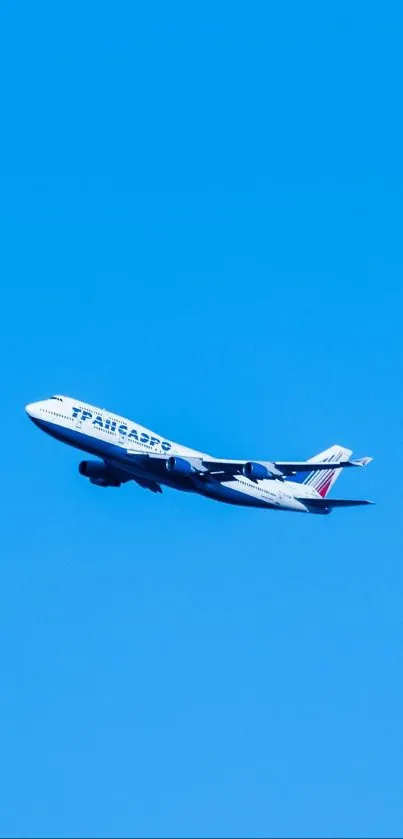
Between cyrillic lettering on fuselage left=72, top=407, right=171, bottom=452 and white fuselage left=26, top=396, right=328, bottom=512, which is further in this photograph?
cyrillic lettering on fuselage left=72, top=407, right=171, bottom=452

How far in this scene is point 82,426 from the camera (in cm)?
8669

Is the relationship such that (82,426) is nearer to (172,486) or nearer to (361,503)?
(172,486)

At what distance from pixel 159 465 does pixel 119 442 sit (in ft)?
9.72

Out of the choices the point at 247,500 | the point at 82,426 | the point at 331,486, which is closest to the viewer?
the point at 82,426

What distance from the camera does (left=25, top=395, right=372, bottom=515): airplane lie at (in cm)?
8656

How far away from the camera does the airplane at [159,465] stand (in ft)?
284

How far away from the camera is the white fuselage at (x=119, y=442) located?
86438 millimetres

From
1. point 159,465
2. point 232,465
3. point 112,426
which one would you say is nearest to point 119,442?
point 112,426

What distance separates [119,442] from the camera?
288 ft

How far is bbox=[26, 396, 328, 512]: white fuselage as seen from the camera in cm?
8644

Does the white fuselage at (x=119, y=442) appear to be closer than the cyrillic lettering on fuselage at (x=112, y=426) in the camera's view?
Yes

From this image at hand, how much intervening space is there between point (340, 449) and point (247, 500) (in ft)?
50.8

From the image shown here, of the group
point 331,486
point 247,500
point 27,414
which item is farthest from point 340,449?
point 27,414

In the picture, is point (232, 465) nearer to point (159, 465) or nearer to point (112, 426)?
point (159, 465)
